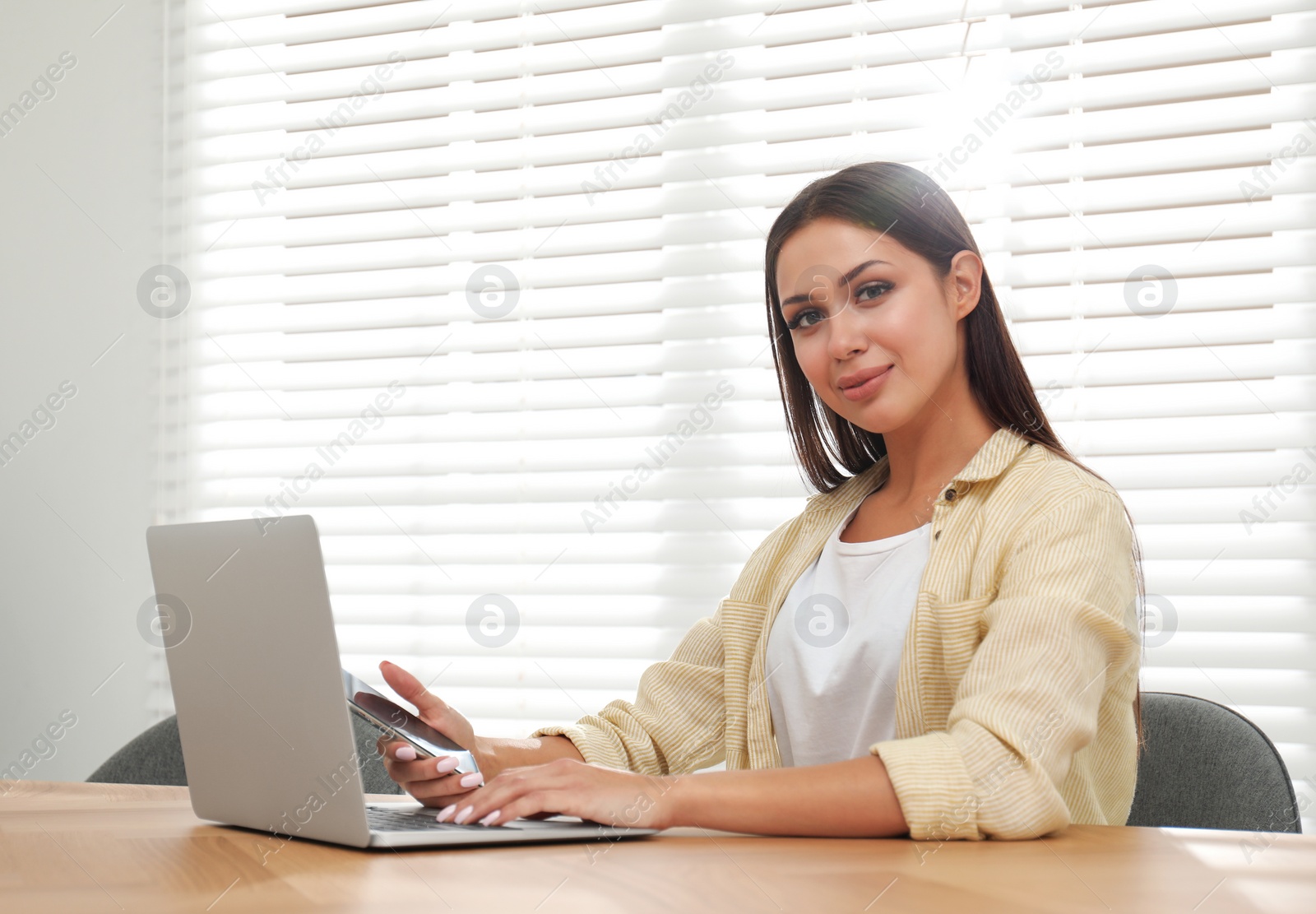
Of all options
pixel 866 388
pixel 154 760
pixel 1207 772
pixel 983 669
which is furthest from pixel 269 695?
pixel 1207 772

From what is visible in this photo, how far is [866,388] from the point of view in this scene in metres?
1.18

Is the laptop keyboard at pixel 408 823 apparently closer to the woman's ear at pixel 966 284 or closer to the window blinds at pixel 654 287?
the woman's ear at pixel 966 284

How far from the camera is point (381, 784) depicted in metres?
1.35

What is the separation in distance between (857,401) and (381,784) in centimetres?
79

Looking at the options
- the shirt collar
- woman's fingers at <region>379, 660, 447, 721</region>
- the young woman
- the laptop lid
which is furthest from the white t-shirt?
the laptop lid

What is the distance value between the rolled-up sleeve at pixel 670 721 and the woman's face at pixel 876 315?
341 mm

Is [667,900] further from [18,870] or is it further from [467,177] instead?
[467,177]

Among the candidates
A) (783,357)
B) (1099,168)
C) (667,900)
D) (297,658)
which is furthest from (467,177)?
(667,900)

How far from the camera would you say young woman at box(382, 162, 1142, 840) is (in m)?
0.80

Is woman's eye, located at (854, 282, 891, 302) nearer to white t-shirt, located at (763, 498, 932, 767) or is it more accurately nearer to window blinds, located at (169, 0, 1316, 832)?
white t-shirt, located at (763, 498, 932, 767)

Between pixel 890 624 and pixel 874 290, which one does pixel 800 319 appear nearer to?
pixel 874 290

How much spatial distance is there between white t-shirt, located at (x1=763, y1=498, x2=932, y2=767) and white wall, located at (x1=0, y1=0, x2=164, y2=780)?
1.59 m

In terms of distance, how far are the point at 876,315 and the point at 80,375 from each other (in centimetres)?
186

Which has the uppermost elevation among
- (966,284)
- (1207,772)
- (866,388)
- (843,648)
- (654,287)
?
(654,287)
